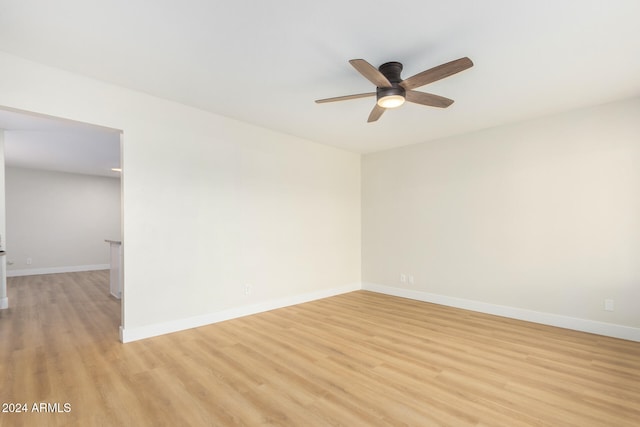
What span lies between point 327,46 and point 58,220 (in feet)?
28.8

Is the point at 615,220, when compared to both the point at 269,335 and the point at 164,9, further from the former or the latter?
the point at 164,9

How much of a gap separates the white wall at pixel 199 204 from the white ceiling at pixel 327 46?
0.88 feet

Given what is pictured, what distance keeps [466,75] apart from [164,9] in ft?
8.07

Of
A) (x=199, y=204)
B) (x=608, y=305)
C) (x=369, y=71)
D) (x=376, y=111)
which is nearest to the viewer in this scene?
(x=369, y=71)

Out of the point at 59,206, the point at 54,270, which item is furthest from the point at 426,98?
the point at 54,270

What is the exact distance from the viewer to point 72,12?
198 centimetres

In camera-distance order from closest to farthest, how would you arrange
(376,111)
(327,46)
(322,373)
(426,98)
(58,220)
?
1. (327,46)
2. (322,373)
3. (426,98)
4. (376,111)
5. (58,220)

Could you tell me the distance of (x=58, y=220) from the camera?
307 inches

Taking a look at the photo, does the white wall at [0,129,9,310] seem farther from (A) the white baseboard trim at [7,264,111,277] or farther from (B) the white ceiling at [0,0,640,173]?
(A) the white baseboard trim at [7,264,111,277]

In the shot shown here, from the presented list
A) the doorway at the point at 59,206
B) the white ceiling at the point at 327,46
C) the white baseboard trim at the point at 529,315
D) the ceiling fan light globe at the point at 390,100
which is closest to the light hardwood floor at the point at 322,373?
the white baseboard trim at the point at 529,315

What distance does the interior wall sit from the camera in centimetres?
333

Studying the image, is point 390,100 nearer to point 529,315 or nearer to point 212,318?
point 212,318

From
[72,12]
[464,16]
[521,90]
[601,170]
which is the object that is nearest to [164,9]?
[72,12]

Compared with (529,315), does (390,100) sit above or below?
above
